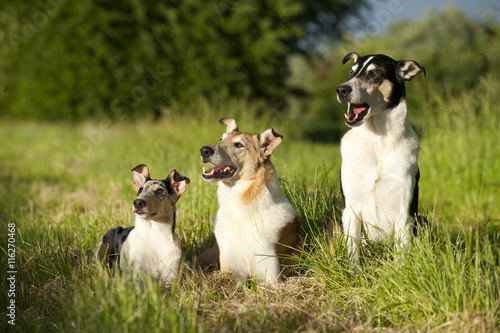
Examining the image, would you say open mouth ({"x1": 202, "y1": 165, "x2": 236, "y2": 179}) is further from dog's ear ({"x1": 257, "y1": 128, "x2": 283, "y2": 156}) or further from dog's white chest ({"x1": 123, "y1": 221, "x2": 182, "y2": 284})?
dog's white chest ({"x1": 123, "y1": 221, "x2": 182, "y2": 284})

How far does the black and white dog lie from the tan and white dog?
0.58 metres

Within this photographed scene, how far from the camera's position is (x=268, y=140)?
419 centimetres

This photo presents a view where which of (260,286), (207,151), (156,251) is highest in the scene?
(207,151)

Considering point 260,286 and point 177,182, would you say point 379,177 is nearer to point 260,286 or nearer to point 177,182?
→ point 260,286

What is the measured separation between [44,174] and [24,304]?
7.44 metres

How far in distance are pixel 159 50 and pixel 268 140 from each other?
13.3 m

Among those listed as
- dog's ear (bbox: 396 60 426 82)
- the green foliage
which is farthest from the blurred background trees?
dog's ear (bbox: 396 60 426 82)

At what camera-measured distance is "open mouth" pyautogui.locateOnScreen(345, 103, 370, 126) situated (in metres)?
4.02

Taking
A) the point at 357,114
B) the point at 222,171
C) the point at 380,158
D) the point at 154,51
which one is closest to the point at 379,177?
the point at 380,158

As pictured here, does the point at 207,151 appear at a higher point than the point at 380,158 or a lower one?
higher

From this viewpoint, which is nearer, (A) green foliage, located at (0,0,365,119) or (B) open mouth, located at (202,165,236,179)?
(B) open mouth, located at (202,165,236,179)

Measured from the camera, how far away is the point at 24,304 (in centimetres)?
402

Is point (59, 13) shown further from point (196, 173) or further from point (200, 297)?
point (200, 297)

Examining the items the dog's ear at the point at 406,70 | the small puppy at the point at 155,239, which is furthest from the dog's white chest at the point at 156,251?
the dog's ear at the point at 406,70
